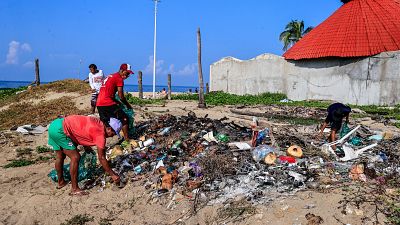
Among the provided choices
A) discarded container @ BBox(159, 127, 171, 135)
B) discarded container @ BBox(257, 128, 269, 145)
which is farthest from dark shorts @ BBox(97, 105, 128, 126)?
discarded container @ BBox(257, 128, 269, 145)

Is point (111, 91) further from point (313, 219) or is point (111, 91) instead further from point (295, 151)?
point (313, 219)

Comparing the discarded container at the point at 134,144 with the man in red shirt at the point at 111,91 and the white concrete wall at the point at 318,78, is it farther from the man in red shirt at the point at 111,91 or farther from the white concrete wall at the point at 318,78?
the white concrete wall at the point at 318,78

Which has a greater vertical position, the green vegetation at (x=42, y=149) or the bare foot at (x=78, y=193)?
the green vegetation at (x=42, y=149)

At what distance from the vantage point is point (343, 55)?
16.4 m

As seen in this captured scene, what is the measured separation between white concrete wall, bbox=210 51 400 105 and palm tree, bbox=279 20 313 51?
38.3 ft

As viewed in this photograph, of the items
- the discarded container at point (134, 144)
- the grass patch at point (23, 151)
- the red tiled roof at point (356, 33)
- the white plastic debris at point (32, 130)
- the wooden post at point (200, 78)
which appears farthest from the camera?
the red tiled roof at point (356, 33)

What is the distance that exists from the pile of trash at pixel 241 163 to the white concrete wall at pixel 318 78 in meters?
8.96

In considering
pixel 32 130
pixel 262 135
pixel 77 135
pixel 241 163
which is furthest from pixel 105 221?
pixel 32 130

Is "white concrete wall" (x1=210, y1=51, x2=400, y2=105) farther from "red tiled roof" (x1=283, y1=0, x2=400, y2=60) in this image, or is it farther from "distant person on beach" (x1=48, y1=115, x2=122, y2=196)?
"distant person on beach" (x1=48, y1=115, x2=122, y2=196)

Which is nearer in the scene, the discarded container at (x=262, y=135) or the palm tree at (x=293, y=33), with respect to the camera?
the discarded container at (x=262, y=135)

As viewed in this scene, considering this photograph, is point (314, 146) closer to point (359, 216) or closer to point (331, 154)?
point (331, 154)

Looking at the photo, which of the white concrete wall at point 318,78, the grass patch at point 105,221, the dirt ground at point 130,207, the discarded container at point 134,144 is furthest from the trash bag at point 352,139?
the white concrete wall at point 318,78

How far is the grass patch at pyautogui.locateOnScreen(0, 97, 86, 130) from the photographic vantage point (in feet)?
40.8

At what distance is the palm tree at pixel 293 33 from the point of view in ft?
105
